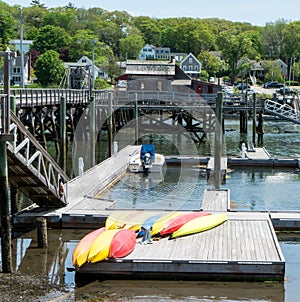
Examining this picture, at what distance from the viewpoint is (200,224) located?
22094mm

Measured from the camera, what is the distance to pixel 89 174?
33.8 meters

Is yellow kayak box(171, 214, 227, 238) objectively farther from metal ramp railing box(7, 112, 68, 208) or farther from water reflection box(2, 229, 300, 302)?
metal ramp railing box(7, 112, 68, 208)

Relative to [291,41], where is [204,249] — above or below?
below

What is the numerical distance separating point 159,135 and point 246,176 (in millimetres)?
22477

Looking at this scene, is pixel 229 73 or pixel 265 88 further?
pixel 229 73

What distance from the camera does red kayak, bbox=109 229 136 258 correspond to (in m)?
19.0

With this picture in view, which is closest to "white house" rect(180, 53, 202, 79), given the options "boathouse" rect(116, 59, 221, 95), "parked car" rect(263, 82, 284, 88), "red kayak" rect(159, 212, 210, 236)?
"parked car" rect(263, 82, 284, 88)

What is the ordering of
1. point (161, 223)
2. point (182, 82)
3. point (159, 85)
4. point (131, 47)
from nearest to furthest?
point (161, 223), point (182, 82), point (159, 85), point (131, 47)

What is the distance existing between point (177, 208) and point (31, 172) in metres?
8.40

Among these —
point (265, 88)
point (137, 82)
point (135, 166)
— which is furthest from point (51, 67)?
point (135, 166)

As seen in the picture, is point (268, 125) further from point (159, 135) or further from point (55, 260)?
point (55, 260)

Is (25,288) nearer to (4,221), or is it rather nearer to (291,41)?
(4,221)

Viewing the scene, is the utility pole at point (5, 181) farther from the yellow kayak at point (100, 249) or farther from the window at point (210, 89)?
the window at point (210, 89)

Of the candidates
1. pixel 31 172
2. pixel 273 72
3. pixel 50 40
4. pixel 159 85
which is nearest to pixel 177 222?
pixel 31 172
